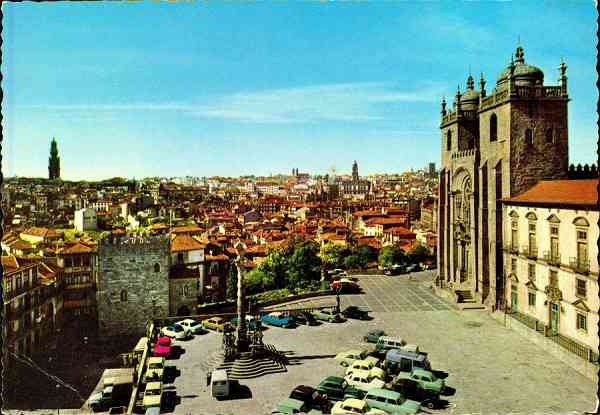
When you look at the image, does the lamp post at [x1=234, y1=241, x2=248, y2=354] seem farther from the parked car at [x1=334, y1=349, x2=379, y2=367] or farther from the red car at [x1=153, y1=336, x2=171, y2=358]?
the parked car at [x1=334, y1=349, x2=379, y2=367]

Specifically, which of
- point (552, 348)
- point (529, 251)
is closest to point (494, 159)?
point (529, 251)

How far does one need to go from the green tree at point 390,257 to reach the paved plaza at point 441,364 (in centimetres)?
1826

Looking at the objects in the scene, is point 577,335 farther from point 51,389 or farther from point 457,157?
point 51,389

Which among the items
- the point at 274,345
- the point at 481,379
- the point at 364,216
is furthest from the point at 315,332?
the point at 364,216

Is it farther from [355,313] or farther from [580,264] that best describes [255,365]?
[580,264]

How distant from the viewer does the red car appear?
26.6 metres

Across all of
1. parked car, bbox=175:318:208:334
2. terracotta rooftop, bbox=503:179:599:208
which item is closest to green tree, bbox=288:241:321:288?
parked car, bbox=175:318:208:334

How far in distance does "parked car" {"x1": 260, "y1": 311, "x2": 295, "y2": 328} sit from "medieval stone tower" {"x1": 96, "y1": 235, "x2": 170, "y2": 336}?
9.39m

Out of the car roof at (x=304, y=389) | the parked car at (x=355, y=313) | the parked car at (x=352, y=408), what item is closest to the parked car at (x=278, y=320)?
the parked car at (x=355, y=313)

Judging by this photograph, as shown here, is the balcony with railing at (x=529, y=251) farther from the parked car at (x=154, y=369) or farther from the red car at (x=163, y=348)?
the parked car at (x=154, y=369)

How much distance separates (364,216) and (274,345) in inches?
2565

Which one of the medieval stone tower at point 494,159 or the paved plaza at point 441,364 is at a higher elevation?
the medieval stone tower at point 494,159

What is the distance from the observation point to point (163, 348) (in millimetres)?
26812

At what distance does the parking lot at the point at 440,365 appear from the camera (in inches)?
796
